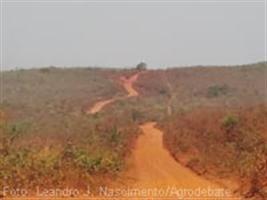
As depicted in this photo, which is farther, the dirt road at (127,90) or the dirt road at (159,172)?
the dirt road at (127,90)

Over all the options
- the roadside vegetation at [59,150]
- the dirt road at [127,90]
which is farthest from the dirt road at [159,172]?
the dirt road at [127,90]

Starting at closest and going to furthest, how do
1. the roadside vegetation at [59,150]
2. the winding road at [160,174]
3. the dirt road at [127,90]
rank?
the winding road at [160,174] < the roadside vegetation at [59,150] < the dirt road at [127,90]

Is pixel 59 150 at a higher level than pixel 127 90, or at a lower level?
lower

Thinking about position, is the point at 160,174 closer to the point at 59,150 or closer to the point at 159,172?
the point at 159,172

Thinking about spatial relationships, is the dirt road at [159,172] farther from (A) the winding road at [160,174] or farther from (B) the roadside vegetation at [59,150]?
(B) the roadside vegetation at [59,150]

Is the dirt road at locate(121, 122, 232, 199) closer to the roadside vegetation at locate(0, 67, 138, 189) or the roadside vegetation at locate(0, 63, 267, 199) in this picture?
the roadside vegetation at locate(0, 63, 267, 199)

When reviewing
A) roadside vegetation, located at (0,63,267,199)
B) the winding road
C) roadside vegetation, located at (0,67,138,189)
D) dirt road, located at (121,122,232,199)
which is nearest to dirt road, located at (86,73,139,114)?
roadside vegetation, located at (0,63,267,199)

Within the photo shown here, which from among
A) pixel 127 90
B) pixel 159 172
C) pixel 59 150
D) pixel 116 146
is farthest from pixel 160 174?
pixel 127 90

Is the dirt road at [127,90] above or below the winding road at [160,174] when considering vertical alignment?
above

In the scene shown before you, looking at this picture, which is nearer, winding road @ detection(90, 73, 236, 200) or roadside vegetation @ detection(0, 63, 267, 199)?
winding road @ detection(90, 73, 236, 200)

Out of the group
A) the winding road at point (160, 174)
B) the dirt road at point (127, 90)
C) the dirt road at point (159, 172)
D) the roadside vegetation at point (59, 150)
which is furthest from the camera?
the dirt road at point (127, 90)

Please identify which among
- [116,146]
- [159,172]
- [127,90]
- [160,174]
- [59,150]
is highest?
[127,90]

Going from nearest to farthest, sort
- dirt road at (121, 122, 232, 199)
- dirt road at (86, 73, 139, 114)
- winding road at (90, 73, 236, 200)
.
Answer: winding road at (90, 73, 236, 200)
dirt road at (121, 122, 232, 199)
dirt road at (86, 73, 139, 114)

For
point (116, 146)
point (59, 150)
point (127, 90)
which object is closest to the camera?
point (59, 150)
